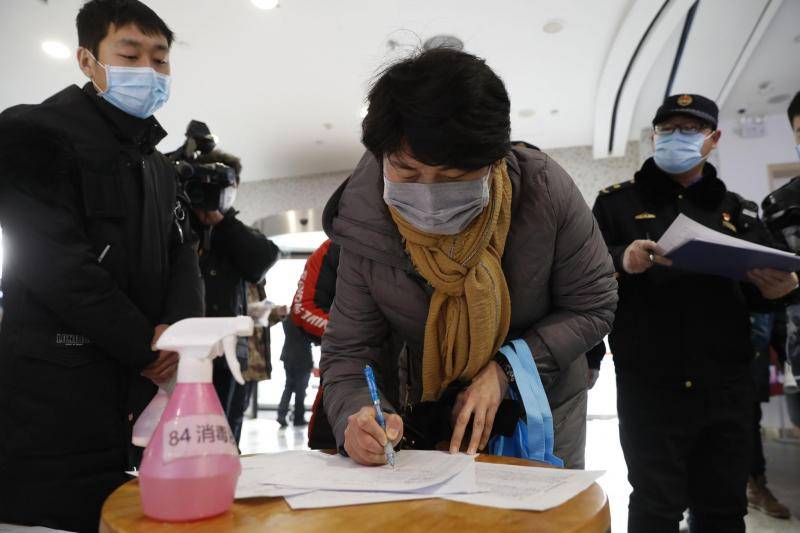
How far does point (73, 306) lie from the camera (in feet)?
3.46

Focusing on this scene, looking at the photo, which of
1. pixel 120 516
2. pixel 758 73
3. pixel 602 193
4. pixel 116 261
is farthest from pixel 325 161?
pixel 120 516

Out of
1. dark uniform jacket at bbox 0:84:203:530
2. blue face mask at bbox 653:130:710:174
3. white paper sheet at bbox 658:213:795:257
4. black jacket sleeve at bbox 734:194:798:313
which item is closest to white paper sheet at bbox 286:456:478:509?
dark uniform jacket at bbox 0:84:203:530

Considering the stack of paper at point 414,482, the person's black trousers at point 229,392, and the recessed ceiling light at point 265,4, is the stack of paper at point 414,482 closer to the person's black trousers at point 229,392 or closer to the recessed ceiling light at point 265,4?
the person's black trousers at point 229,392

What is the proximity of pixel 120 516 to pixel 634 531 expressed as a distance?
4.95 ft

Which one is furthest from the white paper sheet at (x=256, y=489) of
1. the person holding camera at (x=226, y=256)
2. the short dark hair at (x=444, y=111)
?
the person holding camera at (x=226, y=256)

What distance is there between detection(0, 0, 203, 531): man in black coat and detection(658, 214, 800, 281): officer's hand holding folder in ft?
4.22

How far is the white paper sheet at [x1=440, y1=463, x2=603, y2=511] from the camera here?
1.95ft

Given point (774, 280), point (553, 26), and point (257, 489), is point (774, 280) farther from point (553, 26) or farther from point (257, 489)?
point (553, 26)

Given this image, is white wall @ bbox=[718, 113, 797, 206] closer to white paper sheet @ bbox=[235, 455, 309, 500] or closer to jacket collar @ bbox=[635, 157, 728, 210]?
jacket collar @ bbox=[635, 157, 728, 210]

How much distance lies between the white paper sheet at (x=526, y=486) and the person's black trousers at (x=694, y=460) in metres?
1.02

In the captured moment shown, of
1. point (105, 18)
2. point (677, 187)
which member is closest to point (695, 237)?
point (677, 187)

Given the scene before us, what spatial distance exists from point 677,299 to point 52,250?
170 centimetres

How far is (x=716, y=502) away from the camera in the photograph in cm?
154

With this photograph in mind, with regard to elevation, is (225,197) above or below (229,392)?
above
